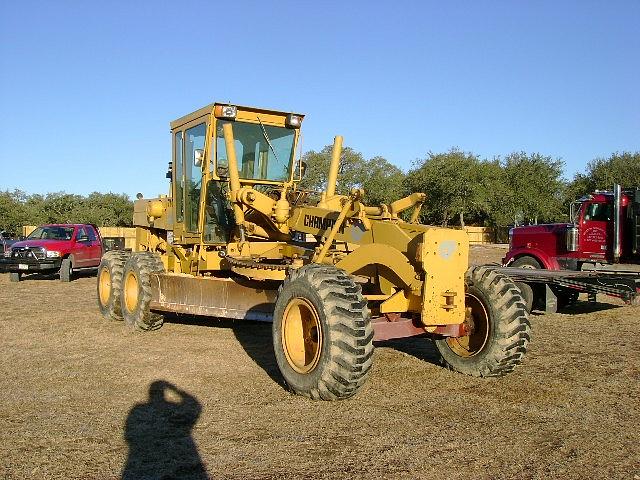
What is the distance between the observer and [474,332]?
682 cm

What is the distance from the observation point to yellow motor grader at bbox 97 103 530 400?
18.9ft

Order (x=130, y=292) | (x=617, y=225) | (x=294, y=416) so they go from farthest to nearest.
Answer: (x=617, y=225), (x=130, y=292), (x=294, y=416)

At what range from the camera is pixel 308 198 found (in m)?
8.45

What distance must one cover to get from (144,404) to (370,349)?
2.11 m

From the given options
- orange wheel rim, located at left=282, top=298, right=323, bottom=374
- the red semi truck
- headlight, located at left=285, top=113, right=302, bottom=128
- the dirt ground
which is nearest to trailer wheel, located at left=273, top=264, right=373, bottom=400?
orange wheel rim, located at left=282, top=298, right=323, bottom=374

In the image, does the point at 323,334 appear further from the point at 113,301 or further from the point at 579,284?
the point at 579,284

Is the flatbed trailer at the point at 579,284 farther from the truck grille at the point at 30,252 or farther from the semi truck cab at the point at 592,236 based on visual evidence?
the truck grille at the point at 30,252

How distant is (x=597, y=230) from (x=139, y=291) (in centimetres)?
961

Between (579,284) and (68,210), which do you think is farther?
(68,210)

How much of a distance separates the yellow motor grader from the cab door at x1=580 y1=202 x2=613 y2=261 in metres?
7.32

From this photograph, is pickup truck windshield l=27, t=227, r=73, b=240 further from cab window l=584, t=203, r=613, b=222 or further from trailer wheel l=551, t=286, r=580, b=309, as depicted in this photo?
cab window l=584, t=203, r=613, b=222

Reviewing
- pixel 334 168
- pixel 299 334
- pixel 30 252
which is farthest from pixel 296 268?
pixel 30 252

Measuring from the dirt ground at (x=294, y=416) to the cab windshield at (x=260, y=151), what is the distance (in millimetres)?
2423

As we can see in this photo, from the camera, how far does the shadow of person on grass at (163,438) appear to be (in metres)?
4.10
